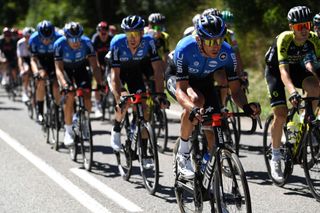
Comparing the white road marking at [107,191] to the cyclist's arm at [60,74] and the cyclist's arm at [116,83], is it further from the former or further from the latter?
the cyclist's arm at [60,74]

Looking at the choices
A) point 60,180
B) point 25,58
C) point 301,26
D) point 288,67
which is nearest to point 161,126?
point 60,180

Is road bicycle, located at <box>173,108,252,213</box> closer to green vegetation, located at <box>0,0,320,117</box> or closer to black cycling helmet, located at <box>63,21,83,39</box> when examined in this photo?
black cycling helmet, located at <box>63,21,83,39</box>

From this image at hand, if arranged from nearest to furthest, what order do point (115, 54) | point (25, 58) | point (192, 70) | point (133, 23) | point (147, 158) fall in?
1. point (192, 70)
2. point (147, 158)
3. point (133, 23)
4. point (115, 54)
5. point (25, 58)

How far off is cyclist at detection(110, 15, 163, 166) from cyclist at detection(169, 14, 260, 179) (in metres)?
1.62

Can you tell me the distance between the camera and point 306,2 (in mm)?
16844

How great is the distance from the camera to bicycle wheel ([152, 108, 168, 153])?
10.2m

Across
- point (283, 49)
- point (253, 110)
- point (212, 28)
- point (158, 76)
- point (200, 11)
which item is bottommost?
point (253, 110)

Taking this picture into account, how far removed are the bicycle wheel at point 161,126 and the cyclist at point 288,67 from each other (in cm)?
274

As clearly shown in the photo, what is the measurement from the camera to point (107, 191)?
7.61 metres

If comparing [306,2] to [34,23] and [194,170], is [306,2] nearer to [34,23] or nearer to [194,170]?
[194,170]

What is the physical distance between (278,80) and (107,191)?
2.34 metres

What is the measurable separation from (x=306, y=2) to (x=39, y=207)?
1168 cm

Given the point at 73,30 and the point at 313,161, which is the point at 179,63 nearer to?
the point at 313,161

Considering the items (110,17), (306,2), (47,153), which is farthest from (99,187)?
(110,17)
